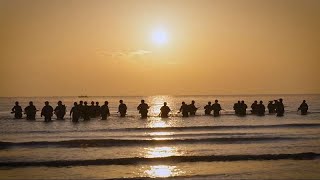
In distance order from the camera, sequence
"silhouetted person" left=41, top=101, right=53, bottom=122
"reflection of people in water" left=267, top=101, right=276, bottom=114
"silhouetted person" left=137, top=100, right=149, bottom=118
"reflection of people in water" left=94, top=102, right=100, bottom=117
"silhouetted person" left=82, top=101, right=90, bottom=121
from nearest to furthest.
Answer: "silhouetted person" left=41, top=101, right=53, bottom=122
"silhouetted person" left=82, top=101, right=90, bottom=121
"reflection of people in water" left=94, top=102, right=100, bottom=117
"silhouetted person" left=137, top=100, right=149, bottom=118
"reflection of people in water" left=267, top=101, right=276, bottom=114

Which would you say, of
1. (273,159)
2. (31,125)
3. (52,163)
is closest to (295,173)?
(273,159)

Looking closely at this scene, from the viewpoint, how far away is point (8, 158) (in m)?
17.5

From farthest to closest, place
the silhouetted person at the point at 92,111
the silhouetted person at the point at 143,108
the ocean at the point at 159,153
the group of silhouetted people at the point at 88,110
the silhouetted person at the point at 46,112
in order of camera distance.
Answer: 1. the silhouetted person at the point at 143,108
2. the silhouetted person at the point at 92,111
3. the group of silhouetted people at the point at 88,110
4. the silhouetted person at the point at 46,112
5. the ocean at the point at 159,153

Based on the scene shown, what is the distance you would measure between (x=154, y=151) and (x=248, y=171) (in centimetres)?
570

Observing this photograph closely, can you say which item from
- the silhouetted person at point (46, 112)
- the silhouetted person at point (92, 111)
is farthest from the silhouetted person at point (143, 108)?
the silhouetted person at point (46, 112)

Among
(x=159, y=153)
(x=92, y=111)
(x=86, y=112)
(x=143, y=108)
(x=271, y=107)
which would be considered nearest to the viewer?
(x=159, y=153)

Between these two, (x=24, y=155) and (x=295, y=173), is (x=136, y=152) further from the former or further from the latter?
(x=295, y=173)

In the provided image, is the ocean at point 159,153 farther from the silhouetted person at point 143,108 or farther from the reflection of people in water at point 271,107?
the reflection of people in water at point 271,107

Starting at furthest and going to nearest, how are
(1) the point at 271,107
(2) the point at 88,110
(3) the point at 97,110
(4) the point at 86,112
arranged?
(1) the point at 271,107
(3) the point at 97,110
(2) the point at 88,110
(4) the point at 86,112

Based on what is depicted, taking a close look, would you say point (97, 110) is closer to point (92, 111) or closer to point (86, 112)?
point (92, 111)

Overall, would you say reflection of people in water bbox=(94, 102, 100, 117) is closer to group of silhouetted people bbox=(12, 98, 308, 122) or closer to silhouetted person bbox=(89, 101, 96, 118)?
group of silhouetted people bbox=(12, 98, 308, 122)

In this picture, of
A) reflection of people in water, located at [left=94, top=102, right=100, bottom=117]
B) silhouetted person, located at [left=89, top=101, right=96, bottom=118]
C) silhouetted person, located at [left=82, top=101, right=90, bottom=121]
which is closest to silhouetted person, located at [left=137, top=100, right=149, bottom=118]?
reflection of people in water, located at [left=94, top=102, right=100, bottom=117]

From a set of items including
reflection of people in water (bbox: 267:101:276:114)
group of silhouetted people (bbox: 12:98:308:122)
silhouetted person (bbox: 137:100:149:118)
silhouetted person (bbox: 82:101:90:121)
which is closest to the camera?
group of silhouetted people (bbox: 12:98:308:122)

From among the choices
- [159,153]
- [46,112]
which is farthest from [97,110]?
[159,153]
